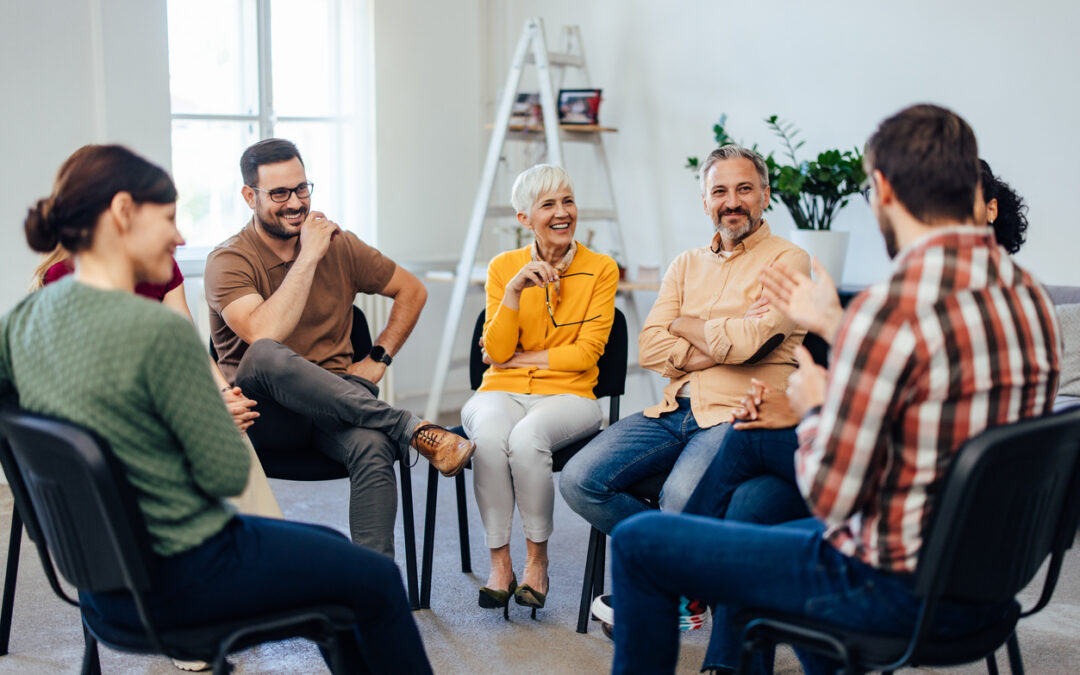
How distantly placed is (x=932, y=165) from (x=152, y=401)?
110 cm

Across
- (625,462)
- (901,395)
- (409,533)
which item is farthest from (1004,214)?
(409,533)

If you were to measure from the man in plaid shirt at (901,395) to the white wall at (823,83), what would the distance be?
7.69 ft

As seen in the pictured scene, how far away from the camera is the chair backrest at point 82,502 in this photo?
131 cm

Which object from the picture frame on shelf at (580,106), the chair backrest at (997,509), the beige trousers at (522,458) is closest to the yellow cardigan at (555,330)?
the beige trousers at (522,458)

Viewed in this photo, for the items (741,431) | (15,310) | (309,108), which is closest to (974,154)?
(741,431)

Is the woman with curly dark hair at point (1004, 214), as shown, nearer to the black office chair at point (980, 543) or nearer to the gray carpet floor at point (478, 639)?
the gray carpet floor at point (478, 639)

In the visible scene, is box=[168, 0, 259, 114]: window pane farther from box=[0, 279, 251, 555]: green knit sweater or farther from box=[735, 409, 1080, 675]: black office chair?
box=[735, 409, 1080, 675]: black office chair

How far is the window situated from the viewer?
14.2 feet

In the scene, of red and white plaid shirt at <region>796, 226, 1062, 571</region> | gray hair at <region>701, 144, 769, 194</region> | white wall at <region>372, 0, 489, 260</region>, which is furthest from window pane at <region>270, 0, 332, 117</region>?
red and white plaid shirt at <region>796, 226, 1062, 571</region>

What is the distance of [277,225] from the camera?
262cm

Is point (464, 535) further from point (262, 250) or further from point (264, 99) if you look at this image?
point (264, 99)

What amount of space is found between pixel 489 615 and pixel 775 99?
2536 mm

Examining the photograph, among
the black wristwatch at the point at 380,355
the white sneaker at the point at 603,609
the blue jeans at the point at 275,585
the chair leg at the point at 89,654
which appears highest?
the black wristwatch at the point at 380,355

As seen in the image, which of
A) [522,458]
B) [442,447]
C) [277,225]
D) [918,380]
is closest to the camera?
→ [918,380]
